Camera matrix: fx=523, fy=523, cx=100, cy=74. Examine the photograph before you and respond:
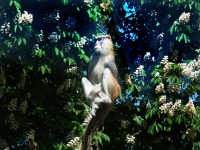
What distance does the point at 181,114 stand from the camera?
625cm

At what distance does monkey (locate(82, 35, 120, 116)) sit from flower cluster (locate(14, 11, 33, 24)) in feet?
7.70

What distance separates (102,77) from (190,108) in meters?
3.37

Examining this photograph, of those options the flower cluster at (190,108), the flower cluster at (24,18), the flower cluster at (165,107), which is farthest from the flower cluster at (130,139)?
the flower cluster at (24,18)

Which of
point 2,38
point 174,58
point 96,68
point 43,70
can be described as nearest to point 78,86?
point 43,70

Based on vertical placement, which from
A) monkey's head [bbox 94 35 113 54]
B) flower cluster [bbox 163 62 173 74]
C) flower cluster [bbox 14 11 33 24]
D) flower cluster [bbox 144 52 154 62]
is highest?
flower cluster [bbox 144 52 154 62]

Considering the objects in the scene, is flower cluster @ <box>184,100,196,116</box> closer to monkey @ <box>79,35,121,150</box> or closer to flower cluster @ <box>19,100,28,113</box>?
flower cluster @ <box>19,100,28,113</box>

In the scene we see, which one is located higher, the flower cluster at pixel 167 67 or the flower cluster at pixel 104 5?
the flower cluster at pixel 104 5

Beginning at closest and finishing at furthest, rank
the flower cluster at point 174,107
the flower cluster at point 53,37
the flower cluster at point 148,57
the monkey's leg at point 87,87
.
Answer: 1. the monkey's leg at point 87,87
2. the flower cluster at point 53,37
3. the flower cluster at point 174,107
4. the flower cluster at point 148,57

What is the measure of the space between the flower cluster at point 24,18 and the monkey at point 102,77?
235 centimetres

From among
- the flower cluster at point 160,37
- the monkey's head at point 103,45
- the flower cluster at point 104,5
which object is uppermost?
the flower cluster at point 104,5

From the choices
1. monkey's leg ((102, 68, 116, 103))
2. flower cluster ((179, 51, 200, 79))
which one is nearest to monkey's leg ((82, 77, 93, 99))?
monkey's leg ((102, 68, 116, 103))

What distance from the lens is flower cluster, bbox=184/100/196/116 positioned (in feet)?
20.1

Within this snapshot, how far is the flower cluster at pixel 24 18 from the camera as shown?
5461mm

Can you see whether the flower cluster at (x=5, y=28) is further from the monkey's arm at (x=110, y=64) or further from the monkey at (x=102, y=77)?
the monkey's arm at (x=110, y=64)
